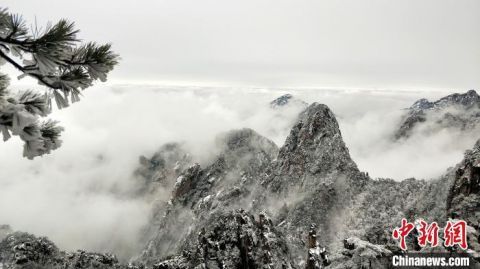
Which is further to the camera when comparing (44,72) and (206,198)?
(206,198)

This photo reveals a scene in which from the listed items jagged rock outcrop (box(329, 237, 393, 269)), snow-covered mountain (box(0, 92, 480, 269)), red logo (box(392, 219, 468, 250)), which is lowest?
snow-covered mountain (box(0, 92, 480, 269))

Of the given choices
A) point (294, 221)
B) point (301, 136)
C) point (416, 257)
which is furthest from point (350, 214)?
point (416, 257)

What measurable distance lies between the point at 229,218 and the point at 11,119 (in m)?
43.5

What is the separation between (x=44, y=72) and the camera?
567cm

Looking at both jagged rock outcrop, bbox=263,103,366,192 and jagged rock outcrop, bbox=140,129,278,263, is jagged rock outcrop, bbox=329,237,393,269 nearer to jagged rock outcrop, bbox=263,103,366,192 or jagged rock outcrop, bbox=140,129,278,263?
jagged rock outcrop, bbox=263,103,366,192

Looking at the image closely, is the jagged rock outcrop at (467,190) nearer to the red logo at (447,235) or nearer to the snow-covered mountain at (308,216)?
the snow-covered mountain at (308,216)

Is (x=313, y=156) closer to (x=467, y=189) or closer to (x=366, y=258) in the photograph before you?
(x=467, y=189)

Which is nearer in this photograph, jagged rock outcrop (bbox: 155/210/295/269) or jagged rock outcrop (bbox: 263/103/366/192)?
jagged rock outcrop (bbox: 155/210/295/269)

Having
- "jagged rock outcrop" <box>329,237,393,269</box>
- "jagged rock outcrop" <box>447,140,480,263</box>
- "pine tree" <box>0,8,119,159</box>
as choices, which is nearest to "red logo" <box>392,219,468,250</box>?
"jagged rock outcrop" <box>329,237,393,269</box>

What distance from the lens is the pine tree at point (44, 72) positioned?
5441 mm

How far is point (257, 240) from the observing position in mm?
Result: 44750

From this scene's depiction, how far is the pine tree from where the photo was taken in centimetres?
544

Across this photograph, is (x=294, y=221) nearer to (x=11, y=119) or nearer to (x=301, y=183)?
(x=301, y=183)

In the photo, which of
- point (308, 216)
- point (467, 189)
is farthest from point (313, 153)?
point (467, 189)
